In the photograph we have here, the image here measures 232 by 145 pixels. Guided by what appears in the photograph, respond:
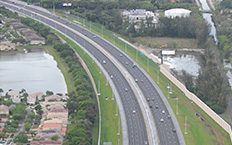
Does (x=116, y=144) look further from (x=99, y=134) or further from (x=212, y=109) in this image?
(x=212, y=109)

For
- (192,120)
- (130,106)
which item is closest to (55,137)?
(130,106)

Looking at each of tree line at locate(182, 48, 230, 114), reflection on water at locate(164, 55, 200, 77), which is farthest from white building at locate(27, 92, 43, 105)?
reflection on water at locate(164, 55, 200, 77)

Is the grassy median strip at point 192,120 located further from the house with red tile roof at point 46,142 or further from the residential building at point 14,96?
the residential building at point 14,96

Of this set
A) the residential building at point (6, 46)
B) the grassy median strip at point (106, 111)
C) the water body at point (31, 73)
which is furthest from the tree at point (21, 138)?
the residential building at point (6, 46)

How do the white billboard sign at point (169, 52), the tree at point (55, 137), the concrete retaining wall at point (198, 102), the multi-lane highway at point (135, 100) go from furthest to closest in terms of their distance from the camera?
the white billboard sign at point (169, 52) → the concrete retaining wall at point (198, 102) → the multi-lane highway at point (135, 100) → the tree at point (55, 137)

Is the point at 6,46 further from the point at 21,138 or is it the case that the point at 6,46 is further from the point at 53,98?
the point at 21,138
